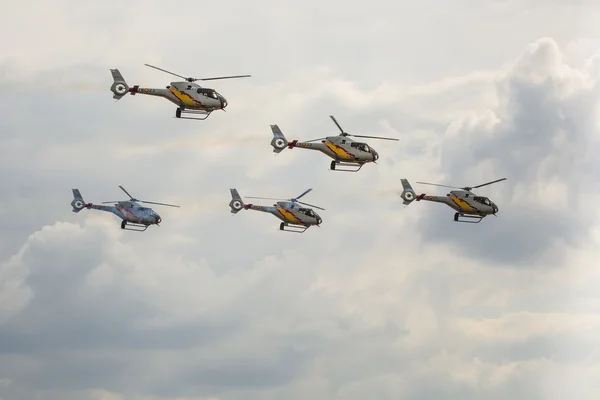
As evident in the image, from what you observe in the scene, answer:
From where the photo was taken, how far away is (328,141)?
525 feet

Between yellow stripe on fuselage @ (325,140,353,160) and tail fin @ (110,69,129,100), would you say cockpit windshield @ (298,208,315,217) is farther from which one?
tail fin @ (110,69,129,100)

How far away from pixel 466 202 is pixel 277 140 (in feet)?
85.2

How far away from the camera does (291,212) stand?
552 ft

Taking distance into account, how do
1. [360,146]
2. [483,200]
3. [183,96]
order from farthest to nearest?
1. [483,200]
2. [360,146]
3. [183,96]

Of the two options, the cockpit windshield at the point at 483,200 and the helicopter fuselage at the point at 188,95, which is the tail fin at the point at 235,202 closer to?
the helicopter fuselage at the point at 188,95

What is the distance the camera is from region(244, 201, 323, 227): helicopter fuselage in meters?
168

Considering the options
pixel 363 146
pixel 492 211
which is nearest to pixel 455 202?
pixel 492 211

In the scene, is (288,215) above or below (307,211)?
below

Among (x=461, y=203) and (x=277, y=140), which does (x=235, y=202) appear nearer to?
(x=277, y=140)

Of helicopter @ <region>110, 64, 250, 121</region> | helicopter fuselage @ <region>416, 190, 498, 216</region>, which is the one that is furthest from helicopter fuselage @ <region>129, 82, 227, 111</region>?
helicopter fuselage @ <region>416, 190, 498, 216</region>

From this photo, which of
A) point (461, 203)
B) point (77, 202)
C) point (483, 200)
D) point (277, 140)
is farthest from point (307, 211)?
point (77, 202)

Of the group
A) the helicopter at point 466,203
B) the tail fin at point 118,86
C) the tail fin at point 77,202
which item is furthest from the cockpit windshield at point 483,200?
the tail fin at point 77,202

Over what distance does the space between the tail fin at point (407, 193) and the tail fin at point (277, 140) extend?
650 inches

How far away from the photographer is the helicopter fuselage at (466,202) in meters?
170
